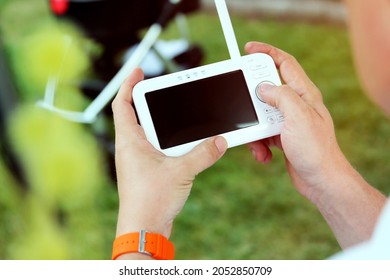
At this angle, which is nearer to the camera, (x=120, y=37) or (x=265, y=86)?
(x=265, y=86)

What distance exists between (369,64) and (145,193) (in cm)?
36

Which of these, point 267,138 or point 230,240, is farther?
point 230,240

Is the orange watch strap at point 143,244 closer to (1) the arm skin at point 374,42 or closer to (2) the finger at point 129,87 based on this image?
(2) the finger at point 129,87

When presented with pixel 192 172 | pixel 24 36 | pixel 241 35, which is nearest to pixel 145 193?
pixel 192 172

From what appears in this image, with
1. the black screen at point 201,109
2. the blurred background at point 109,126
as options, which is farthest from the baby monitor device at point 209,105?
the blurred background at point 109,126

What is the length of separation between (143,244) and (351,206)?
303 mm

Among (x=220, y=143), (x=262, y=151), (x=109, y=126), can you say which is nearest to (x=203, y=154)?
(x=220, y=143)

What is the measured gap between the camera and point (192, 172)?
2.89 ft

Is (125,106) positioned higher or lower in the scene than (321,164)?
higher

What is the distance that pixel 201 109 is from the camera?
36.2 inches

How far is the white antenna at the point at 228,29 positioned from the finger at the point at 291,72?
2 centimetres

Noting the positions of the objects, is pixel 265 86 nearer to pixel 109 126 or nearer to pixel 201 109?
pixel 201 109

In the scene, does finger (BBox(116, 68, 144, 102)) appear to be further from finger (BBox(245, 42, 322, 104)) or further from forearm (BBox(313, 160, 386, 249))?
forearm (BBox(313, 160, 386, 249))
